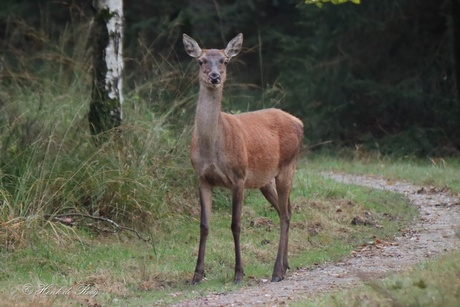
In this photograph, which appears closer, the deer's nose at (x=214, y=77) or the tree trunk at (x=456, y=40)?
the deer's nose at (x=214, y=77)

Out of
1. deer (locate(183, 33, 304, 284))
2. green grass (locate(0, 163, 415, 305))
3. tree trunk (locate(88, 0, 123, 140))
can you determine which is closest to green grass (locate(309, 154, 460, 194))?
green grass (locate(0, 163, 415, 305))

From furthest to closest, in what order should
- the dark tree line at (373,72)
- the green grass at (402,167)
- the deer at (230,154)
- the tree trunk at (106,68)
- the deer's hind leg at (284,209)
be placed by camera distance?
the dark tree line at (373,72) < the green grass at (402,167) < the tree trunk at (106,68) < the deer's hind leg at (284,209) < the deer at (230,154)

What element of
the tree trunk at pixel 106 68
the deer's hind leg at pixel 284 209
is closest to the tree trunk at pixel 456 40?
the tree trunk at pixel 106 68

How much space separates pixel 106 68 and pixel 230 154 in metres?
3.13

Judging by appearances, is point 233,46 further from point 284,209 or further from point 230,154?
point 284,209

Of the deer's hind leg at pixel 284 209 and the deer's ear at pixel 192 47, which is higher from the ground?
the deer's ear at pixel 192 47

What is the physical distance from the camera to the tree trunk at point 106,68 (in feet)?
42.3

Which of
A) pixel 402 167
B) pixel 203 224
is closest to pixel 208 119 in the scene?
pixel 203 224

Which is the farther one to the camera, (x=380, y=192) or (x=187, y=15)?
(x=187, y=15)


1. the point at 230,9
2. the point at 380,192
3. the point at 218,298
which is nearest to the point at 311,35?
the point at 230,9

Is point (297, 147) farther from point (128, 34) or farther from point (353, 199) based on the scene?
point (128, 34)

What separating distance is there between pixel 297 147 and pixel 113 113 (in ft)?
8.84

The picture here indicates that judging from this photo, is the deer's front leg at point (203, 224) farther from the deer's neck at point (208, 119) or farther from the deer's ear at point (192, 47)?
the deer's ear at point (192, 47)

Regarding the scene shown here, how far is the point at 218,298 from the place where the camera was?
365 inches
